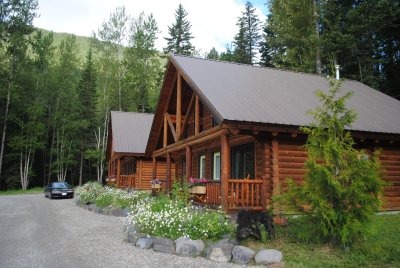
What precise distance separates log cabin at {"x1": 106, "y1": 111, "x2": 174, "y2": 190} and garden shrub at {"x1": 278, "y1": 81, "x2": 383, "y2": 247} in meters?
20.0

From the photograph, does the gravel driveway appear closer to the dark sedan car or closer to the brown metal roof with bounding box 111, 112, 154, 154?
the brown metal roof with bounding box 111, 112, 154, 154

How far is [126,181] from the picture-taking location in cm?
2922

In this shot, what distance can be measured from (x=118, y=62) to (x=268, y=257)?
36.0 meters

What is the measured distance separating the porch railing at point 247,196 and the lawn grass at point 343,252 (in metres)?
2.48

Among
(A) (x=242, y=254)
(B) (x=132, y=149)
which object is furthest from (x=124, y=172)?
(A) (x=242, y=254)

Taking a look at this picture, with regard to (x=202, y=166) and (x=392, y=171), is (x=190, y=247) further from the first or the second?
(x=202, y=166)

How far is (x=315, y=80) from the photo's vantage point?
62.0 feet

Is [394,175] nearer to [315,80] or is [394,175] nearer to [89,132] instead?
[315,80]

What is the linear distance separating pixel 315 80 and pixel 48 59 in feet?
126

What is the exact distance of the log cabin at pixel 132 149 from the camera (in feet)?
90.4

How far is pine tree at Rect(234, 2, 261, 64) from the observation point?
156 feet

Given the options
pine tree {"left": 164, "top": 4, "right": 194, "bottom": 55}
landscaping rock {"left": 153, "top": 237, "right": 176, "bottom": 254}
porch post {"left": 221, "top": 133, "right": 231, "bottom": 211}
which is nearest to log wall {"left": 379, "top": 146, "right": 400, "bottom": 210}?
porch post {"left": 221, "top": 133, "right": 231, "bottom": 211}

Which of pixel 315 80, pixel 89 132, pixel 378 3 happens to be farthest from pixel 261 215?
pixel 89 132

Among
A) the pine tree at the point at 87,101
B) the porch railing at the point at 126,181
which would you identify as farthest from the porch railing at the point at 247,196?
the pine tree at the point at 87,101
